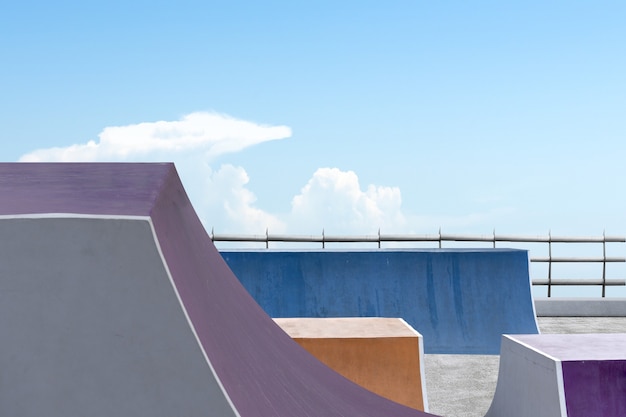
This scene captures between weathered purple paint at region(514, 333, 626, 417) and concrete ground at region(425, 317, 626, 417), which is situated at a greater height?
weathered purple paint at region(514, 333, 626, 417)

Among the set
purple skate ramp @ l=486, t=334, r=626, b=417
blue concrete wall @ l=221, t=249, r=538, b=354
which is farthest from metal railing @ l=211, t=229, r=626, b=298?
purple skate ramp @ l=486, t=334, r=626, b=417

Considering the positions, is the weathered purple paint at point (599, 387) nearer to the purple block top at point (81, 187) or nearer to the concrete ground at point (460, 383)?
the concrete ground at point (460, 383)

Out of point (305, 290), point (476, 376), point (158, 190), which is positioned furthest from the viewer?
point (305, 290)

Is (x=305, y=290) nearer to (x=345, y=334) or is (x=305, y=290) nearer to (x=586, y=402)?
(x=345, y=334)

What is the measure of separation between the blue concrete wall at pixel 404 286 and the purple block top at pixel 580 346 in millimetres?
4339

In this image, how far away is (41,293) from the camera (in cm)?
302

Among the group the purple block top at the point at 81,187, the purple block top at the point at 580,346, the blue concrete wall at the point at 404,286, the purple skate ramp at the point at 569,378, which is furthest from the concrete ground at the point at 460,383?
the purple block top at the point at 81,187

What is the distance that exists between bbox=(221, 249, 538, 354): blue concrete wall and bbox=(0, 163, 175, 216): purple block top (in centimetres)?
759

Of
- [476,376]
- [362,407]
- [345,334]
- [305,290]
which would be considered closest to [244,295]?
[362,407]

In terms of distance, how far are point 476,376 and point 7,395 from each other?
747cm

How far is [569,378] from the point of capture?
5.59 m

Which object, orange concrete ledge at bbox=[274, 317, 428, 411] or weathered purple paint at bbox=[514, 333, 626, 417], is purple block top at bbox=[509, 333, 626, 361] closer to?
weathered purple paint at bbox=[514, 333, 626, 417]

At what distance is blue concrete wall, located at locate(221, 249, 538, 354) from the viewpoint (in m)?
11.3

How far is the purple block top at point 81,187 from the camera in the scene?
3.17m
